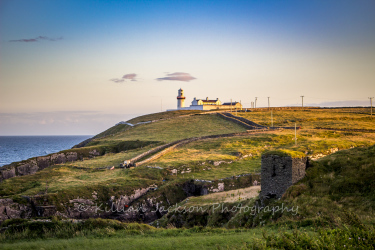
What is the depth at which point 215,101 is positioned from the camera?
177375mm

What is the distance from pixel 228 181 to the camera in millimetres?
42969

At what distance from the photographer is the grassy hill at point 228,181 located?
16266mm

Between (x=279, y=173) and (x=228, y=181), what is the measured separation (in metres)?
18.4

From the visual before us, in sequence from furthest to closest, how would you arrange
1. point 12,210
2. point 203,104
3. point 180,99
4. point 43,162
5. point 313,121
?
point 180,99, point 203,104, point 313,121, point 43,162, point 12,210

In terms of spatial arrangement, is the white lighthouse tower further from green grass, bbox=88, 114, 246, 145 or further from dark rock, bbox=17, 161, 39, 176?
dark rock, bbox=17, 161, 39, 176

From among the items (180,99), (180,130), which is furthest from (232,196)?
(180,99)

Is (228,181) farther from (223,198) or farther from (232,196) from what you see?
(223,198)

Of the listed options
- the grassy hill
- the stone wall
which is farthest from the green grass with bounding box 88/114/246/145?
the stone wall

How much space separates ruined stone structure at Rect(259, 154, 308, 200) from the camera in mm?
24531

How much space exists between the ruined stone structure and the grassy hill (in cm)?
72

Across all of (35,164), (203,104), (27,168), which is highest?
(203,104)

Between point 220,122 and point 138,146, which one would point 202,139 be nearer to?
point 138,146

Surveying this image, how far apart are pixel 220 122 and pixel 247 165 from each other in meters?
53.9

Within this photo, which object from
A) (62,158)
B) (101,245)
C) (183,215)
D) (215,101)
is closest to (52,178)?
(183,215)
